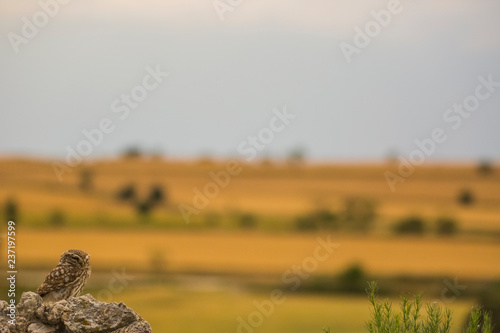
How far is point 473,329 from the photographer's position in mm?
4785

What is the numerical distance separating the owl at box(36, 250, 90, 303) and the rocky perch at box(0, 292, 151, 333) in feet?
0.47

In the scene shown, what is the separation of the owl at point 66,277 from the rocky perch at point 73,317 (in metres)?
0.14

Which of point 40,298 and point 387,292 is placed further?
point 387,292

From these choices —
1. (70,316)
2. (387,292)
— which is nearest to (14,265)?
(70,316)

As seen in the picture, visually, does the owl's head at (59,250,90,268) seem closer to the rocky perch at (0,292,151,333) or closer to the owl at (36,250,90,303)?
the owl at (36,250,90,303)

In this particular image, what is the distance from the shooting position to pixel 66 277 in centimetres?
534

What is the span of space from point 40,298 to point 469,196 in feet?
22.5

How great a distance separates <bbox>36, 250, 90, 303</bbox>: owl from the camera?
5.33m

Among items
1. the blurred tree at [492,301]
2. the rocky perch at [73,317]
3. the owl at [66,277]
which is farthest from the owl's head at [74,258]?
the blurred tree at [492,301]

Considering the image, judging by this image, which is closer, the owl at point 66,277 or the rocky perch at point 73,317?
the rocky perch at point 73,317

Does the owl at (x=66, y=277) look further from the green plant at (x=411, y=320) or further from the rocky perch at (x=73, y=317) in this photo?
the green plant at (x=411, y=320)

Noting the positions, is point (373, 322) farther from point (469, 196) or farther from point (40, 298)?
point (469, 196)

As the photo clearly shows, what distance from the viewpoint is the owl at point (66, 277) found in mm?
5332

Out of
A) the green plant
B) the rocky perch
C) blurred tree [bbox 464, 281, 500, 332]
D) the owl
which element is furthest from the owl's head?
blurred tree [bbox 464, 281, 500, 332]
